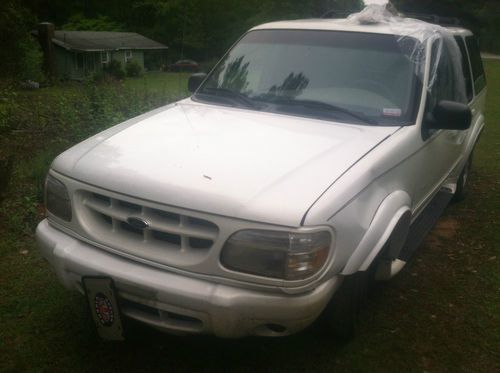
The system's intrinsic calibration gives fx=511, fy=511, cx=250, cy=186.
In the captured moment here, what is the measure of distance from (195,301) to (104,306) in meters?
0.53

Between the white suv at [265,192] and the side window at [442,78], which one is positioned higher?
the side window at [442,78]

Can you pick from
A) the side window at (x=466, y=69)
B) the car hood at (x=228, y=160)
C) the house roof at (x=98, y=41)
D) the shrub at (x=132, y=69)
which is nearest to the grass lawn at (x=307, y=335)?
the car hood at (x=228, y=160)

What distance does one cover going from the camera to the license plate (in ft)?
8.12

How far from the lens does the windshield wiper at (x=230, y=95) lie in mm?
3613

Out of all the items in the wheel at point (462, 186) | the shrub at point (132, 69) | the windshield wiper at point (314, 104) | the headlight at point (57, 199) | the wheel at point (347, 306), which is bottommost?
the shrub at point (132, 69)

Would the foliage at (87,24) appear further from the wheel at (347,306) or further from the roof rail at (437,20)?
the wheel at (347,306)

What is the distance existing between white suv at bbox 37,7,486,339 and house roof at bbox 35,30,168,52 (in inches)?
1323

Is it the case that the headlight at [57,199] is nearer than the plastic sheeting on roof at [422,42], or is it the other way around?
the headlight at [57,199]

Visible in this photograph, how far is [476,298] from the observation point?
3631 millimetres

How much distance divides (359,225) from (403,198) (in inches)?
24.8

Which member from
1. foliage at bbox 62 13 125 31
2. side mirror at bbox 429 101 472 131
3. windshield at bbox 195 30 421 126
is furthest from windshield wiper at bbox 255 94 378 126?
foliage at bbox 62 13 125 31

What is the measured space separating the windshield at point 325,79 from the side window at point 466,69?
4.73 feet

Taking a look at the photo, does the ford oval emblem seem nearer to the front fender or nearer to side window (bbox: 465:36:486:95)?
the front fender

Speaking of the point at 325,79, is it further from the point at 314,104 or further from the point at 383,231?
the point at 383,231
